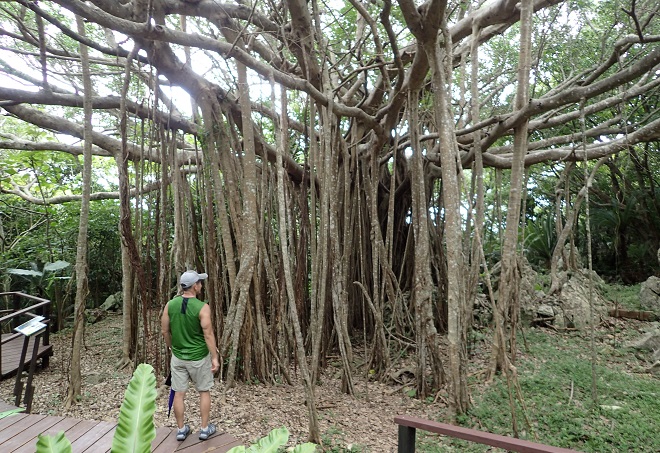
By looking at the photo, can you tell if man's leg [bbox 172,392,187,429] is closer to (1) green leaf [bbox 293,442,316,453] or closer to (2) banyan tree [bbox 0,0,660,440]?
(2) banyan tree [bbox 0,0,660,440]

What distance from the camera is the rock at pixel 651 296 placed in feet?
15.6

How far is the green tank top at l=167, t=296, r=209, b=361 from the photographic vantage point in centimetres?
223

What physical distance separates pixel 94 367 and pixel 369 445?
277 centimetres

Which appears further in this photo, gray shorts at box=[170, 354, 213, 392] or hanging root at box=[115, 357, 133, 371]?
hanging root at box=[115, 357, 133, 371]

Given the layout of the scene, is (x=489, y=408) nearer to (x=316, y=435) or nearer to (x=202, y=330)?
(x=316, y=435)

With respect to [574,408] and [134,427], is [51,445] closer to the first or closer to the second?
[134,427]

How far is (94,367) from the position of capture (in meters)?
3.89

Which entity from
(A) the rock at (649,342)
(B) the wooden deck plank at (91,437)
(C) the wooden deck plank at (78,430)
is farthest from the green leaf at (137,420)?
(A) the rock at (649,342)

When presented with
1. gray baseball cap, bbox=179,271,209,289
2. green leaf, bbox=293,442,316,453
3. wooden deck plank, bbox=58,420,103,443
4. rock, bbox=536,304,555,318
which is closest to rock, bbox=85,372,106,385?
wooden deck plank, bbox=58,420,103,443

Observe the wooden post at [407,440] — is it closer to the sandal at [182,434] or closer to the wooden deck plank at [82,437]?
the wooden deck plank at [82,437]

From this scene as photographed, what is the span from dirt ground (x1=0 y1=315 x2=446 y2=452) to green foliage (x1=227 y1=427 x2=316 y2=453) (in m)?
1.13

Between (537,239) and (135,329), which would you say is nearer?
(135,329)

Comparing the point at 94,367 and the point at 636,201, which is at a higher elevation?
the point at 636,201

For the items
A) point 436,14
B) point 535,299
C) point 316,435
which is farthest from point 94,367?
point 535,299
